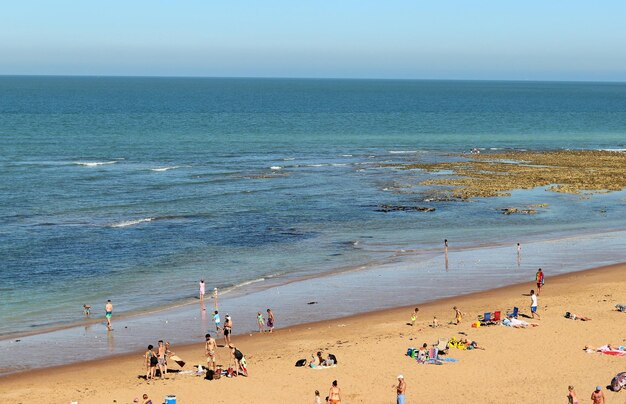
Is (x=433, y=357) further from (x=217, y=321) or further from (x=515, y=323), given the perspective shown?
(x=217, y=321)

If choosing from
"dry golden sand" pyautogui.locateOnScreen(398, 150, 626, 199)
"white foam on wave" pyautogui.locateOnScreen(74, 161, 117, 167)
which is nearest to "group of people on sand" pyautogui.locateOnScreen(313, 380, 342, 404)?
"dry golden sand" pyautogui.locateOnScreen(398, 150, 626, 199)

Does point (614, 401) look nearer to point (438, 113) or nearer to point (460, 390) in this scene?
point (460, 390)

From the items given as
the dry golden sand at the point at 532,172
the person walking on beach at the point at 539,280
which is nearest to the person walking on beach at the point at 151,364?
the person walking on beach at the point at 539,280

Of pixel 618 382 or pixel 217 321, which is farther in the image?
pixel 217 321

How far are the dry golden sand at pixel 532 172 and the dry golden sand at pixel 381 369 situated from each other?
33427 mm

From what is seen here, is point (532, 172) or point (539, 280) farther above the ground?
point (532, 172)

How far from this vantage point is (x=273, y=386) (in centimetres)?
2578

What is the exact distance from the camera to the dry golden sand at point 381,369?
24.9 meters

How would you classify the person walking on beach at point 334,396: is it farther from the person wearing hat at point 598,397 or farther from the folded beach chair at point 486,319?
the folded beach chair at point 486,319

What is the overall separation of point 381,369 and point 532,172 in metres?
52.7

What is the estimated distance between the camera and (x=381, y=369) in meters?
26.9

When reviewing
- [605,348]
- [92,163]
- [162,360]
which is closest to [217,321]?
[162,360]

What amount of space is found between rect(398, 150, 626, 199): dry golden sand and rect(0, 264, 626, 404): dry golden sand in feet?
110

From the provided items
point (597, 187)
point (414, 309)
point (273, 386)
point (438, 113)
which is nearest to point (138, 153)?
point (597, 187)
